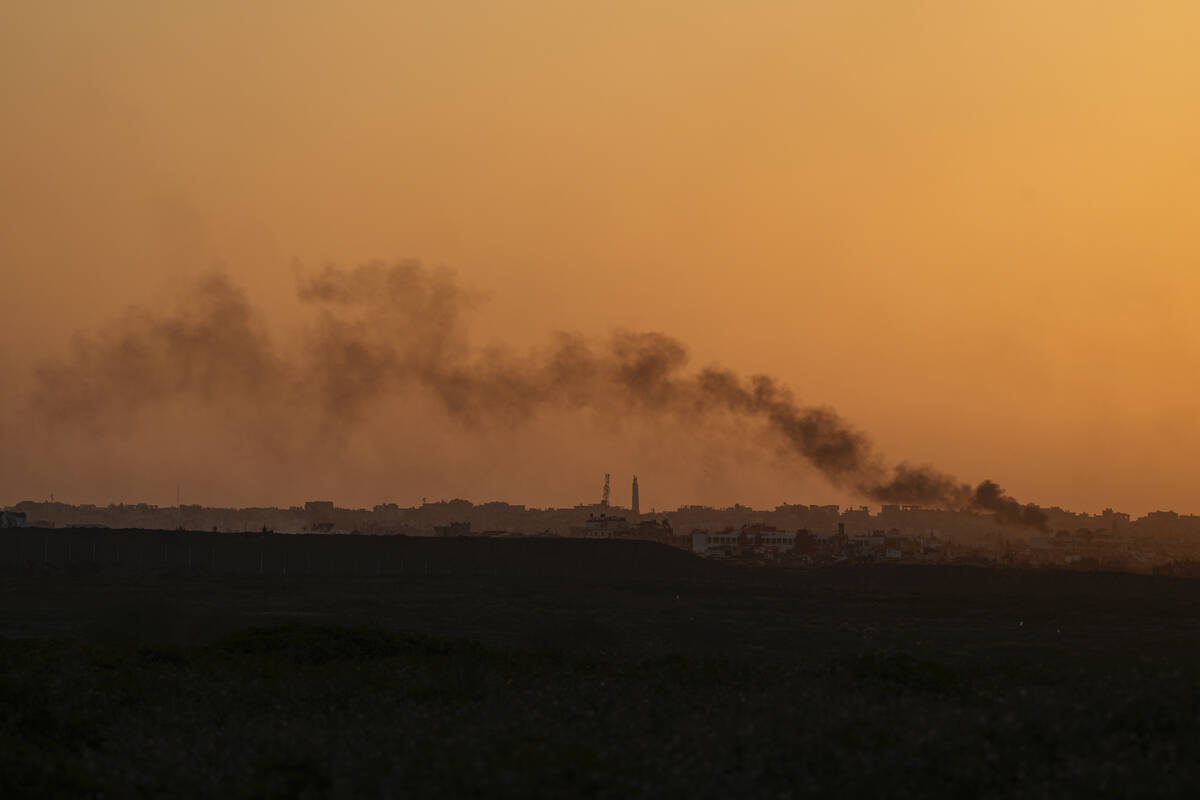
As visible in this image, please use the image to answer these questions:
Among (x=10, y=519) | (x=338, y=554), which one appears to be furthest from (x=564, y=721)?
(x=10, y=519)

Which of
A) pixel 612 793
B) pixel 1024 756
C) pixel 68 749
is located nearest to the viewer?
pixel 612 793

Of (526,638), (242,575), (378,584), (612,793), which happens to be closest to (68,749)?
(612,793)

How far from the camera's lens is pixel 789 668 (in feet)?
120

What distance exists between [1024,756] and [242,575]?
10992 cm

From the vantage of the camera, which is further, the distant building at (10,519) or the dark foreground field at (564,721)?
the distant building at (10,519)

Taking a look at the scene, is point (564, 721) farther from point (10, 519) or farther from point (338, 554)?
point (10, 519)

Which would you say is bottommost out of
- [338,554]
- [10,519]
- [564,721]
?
[564,721]

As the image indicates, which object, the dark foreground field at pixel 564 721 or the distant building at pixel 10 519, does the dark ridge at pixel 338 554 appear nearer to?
the distant building at pixel 10 519

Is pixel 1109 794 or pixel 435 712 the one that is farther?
pixel 435 712

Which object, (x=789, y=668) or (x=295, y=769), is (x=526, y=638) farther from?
(x=295, y=769)

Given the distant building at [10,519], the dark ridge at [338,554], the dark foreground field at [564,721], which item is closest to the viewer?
the dark foreground field at [564,721]

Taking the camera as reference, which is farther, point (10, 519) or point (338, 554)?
point (10, 519)

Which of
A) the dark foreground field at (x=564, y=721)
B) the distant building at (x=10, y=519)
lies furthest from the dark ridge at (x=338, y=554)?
the dark foreground field at (x=564, y=721)

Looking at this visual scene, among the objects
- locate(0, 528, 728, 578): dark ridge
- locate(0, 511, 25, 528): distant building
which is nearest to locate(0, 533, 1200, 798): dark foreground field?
locate(0, 528, 728, 578): dark ridge
